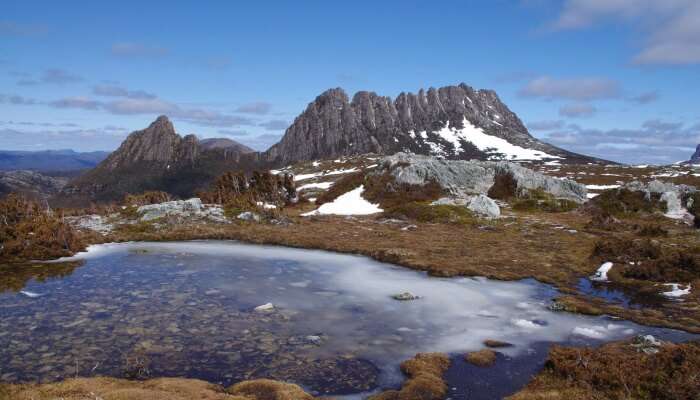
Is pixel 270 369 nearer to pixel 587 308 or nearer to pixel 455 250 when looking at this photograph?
pixel 587 308

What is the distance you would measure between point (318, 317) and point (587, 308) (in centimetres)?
1380

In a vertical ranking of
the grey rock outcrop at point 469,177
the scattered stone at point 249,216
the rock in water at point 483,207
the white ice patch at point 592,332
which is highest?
the grey rock outcrop at point 469,177

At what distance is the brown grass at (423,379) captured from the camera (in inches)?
579

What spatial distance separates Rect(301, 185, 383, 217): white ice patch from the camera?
213 feet

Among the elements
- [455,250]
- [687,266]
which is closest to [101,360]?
[455,250]

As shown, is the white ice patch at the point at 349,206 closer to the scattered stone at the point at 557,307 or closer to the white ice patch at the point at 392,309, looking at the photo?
the white ice patch at the point at 392,309

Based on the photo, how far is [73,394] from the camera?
13141 mm

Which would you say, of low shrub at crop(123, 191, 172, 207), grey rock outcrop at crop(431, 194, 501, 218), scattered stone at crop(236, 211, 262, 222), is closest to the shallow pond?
scattered stone at crop(236, 211, 262, 222)

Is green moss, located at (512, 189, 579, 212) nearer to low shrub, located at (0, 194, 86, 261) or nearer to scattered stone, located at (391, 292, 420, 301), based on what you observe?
scattered stone, located at (391, 292, 420, 301)

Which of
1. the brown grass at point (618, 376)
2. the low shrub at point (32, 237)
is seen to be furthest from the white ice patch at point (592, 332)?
the low shrub at point (32, 237)

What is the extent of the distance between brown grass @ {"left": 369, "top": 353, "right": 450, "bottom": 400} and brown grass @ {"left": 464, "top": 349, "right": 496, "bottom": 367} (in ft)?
2.96

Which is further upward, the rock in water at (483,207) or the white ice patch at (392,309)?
the rock in water at (483,207)

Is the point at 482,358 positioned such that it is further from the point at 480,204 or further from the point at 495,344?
the point at 480,204

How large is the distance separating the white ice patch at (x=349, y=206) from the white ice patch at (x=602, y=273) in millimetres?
34984
